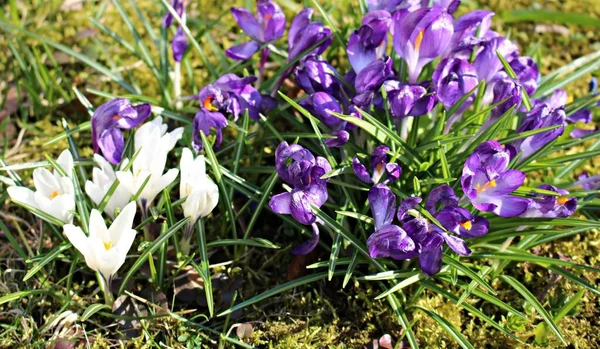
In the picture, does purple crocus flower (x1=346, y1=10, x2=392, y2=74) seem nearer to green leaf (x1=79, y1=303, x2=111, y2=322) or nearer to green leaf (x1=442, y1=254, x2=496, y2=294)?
green leaf (x1=442, y1=254, x2=496, y2=294)

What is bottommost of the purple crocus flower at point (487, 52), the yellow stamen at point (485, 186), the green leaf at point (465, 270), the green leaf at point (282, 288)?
the green leaf at point (282, 288)

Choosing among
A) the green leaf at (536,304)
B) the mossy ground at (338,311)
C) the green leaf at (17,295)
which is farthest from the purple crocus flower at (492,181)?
the green leaf at (17,295)

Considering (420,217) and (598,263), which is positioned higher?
(420,217)

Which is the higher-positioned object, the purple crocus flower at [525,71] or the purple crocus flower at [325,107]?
the purple crocus flower at [325,107]

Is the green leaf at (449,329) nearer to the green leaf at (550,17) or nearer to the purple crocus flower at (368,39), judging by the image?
the purple crocus flower at (368,39)

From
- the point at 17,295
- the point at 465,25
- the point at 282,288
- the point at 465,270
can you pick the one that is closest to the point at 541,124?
the point at 465,25

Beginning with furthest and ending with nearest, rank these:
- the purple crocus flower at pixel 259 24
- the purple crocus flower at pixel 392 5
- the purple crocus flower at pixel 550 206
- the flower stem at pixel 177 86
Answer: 1. the flower stem at pixel 177 86
2. the purple crocus flower at pixel 259 24
3. the purple crocus flower at pixel 392 5
4. the purple crocus flower at pixel 550 206

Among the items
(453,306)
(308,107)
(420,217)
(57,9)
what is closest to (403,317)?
(453,306)

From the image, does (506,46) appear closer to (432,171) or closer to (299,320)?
(432,171)

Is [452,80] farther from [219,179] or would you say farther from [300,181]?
[219,179]
